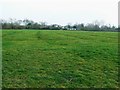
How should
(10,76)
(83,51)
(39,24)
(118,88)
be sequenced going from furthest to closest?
(39,24) → (83,51) → (10,76) → (118,88)

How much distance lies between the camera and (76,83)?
6105 mm

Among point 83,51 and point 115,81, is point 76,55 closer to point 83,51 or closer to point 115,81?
point 83,51

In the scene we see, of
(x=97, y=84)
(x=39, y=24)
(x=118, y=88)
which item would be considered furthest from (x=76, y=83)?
(x=39, y=24)

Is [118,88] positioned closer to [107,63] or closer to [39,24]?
[107,63]

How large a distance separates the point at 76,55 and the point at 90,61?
0.84 m

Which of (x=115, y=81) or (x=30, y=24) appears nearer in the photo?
(x=115, y=81)

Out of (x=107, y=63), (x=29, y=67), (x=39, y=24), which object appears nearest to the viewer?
(x=29, y=67)

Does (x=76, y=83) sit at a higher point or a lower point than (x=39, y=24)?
lower

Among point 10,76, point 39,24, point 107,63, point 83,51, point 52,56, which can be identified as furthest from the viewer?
point 39,24

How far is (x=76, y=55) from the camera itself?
873 cm

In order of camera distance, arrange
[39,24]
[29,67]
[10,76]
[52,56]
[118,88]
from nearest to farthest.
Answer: [118,88]
[10,76]
[29,67]
[52,56]
[39,24]

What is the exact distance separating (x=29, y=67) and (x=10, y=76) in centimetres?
84

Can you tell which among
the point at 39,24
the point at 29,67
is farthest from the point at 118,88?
the point at 39,24

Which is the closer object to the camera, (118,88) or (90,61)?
(118,88)
